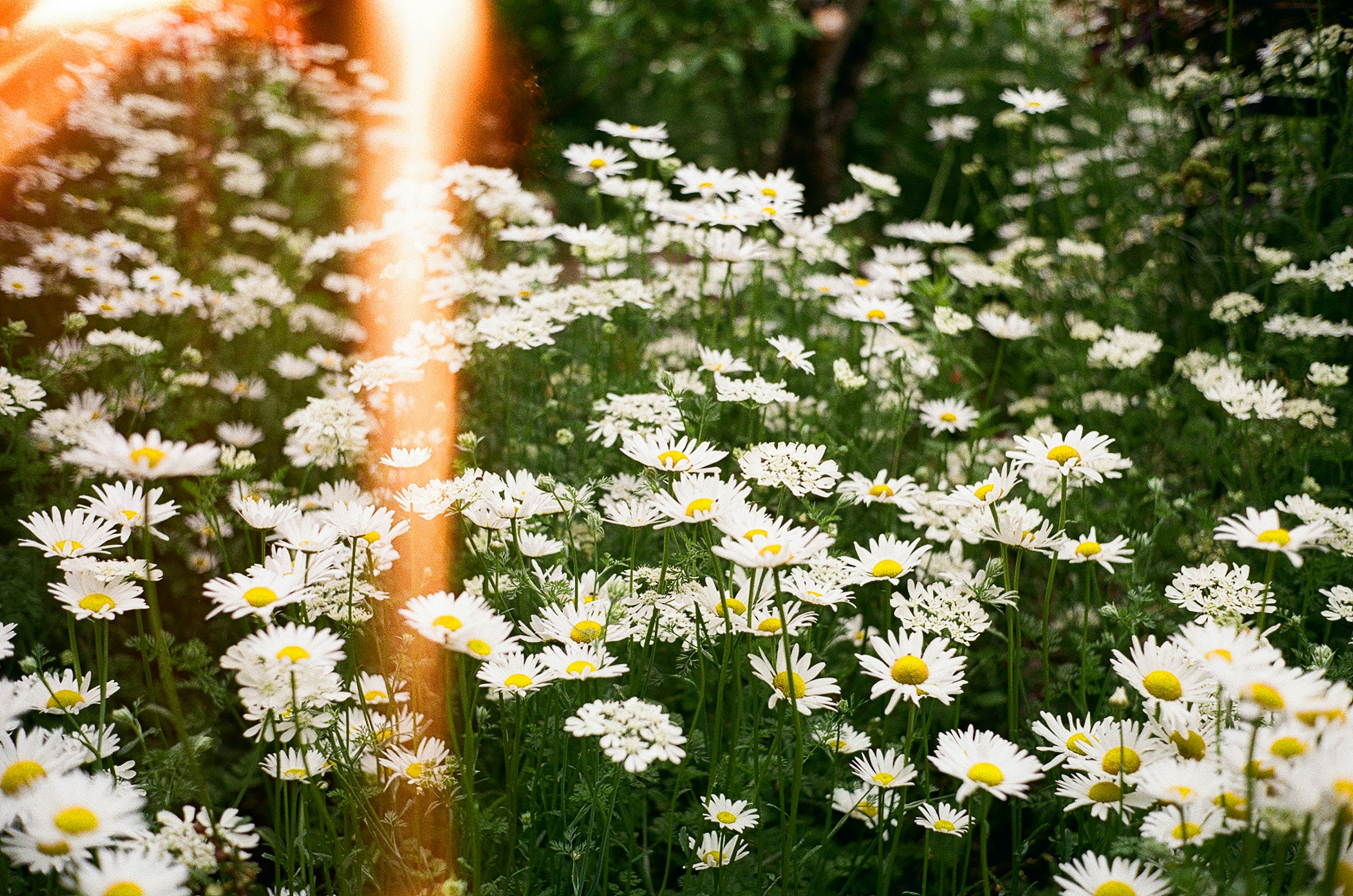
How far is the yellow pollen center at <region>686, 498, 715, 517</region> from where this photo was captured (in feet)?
5.14

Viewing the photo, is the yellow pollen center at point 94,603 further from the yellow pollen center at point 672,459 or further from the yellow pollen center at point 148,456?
the yellow pollen center at point 672,459

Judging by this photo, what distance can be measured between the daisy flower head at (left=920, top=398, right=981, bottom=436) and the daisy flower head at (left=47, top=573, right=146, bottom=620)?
1977 mm

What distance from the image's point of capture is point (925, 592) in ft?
6.09

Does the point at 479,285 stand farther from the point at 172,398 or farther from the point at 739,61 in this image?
the point at 739,61

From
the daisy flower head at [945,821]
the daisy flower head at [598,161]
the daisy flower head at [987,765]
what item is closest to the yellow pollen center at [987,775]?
the daisy flower head at [987,765]

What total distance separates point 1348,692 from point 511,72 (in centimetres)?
418

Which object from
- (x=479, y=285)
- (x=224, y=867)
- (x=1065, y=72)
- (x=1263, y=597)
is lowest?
(x=224, y=867)

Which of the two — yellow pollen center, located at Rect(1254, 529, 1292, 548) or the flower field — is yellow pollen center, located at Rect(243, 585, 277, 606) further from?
yellow pollen center, located at Rect(1254, 529, 1292, 548)

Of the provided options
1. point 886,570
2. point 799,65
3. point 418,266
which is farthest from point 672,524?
point 799,65

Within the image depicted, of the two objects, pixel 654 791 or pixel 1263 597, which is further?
pixel 654 791

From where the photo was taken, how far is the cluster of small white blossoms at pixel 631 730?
1.35 meters

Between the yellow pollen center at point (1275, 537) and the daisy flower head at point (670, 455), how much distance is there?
0.89 meters

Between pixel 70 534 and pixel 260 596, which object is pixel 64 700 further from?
pixel 260 596

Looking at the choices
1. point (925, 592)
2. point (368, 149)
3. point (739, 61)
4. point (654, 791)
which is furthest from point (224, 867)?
point (739, 61)
